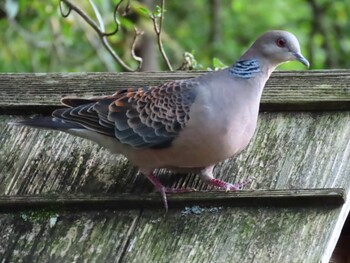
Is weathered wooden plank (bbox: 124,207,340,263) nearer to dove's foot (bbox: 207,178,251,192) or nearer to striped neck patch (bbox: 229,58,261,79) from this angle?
dove's foot (bbox: 207,178,251,192)

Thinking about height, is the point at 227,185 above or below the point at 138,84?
above

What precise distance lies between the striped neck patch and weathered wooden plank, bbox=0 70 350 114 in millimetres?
342

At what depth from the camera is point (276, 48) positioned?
3.64m

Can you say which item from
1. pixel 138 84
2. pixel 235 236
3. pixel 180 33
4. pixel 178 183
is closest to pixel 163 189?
pixel 178 183

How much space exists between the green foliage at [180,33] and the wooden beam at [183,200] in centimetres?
363

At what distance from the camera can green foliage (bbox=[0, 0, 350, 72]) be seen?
28.9 ft

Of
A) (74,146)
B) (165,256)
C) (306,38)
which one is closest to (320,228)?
(165,256)

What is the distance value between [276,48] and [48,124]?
37.4 inches

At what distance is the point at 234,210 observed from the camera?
3.31 metres

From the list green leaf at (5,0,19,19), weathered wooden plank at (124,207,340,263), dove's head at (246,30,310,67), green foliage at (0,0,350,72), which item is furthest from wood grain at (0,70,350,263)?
green foliage at (0,0,350,72)

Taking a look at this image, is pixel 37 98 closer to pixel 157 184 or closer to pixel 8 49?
pixel 157 184

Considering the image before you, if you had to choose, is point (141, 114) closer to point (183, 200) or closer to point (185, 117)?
point (185, 117)

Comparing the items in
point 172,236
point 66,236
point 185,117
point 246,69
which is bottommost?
point 66,236

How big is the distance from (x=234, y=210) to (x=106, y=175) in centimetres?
60
